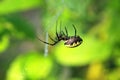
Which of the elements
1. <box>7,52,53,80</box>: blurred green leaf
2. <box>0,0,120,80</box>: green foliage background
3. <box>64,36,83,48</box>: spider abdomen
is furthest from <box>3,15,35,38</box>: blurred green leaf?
<box>64,36,83,48</box>: spider abdomen

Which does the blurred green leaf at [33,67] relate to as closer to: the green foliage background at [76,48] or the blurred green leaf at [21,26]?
the green foliage background at [76,48]

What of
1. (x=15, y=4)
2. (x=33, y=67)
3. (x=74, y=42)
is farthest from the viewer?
(x=15, y=4)

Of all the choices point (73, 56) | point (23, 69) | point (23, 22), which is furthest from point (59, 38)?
point (73, 56)

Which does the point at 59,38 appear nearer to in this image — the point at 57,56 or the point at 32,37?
the point at 32,37

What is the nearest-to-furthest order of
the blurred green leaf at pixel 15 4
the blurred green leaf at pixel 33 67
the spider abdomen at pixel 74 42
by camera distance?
the spider abdomen at pixel 74 42, the blurred green leaf at pixel 33 67, the blurred green leaf at pixel 15 4

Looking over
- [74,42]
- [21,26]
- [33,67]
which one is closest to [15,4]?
[21,26]

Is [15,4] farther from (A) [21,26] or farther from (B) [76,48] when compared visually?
(B) [76,48]

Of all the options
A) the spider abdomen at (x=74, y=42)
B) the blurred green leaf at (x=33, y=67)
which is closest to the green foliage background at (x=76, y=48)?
the blurred green leaf at (x=33, y=67)
